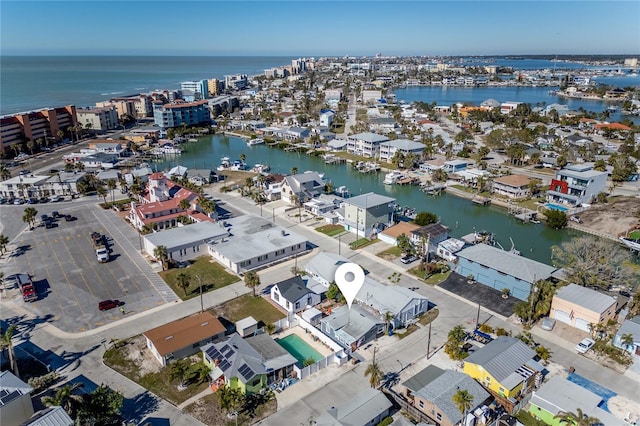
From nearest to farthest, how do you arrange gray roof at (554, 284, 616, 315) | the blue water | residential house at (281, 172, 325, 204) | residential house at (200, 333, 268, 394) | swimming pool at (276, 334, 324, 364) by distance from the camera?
A: the blue water
residential house at (200, 333, 268, 394)
swimming pool at (276, 334, 324, 364)
gray roof at (554, 284, 616, 315)
residential house at (281, 172, 325, 204)

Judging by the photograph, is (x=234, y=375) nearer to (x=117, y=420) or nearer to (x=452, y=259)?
(x=117, y=420)

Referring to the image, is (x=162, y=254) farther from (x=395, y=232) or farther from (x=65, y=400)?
(x=395, y=232)

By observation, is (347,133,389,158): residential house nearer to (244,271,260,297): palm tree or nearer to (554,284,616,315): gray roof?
(244,271,260,297): palm tree

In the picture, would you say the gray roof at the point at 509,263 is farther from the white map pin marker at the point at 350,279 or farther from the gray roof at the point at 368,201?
the white map pin marker at the point at 350,279

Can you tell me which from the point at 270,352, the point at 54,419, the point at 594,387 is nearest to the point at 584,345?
the point at 594,387

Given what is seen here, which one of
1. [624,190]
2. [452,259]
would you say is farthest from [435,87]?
[452,259]

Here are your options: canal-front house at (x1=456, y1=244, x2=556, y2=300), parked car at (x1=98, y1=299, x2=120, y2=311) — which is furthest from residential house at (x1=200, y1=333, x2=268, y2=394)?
canal-front house at (x1=456, y1=244, x2=556, y2=300)
